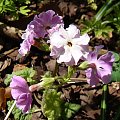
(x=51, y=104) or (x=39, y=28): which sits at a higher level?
(x=39, y=28)

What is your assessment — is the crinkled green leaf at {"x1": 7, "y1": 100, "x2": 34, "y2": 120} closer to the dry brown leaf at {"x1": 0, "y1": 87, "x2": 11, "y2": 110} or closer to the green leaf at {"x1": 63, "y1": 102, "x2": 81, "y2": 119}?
the dry brown leaf at {"x1": 0, "y1": 87, "x2": 11, "y2": 110}

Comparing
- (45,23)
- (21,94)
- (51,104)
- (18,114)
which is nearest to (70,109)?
(51,104)

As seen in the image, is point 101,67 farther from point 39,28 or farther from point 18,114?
point 18,114

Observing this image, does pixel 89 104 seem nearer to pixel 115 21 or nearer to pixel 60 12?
pixel 115 21

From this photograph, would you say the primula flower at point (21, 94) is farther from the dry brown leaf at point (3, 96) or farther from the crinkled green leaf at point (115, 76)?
the crinkled green leaf at point (115, 76)

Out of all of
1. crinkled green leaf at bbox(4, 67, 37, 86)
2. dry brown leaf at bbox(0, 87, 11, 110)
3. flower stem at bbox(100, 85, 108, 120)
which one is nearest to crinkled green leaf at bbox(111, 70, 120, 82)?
flower stem at bbox(100, 85, 108, 120)

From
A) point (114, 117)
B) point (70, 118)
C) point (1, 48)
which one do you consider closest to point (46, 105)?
A: point (70, 118)
